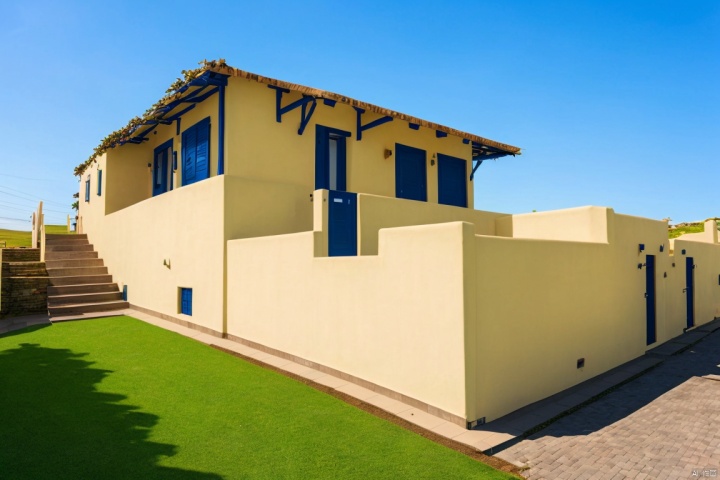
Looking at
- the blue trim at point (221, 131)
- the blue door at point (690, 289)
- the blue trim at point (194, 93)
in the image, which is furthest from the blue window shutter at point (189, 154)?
the blue door at point (690, 289)

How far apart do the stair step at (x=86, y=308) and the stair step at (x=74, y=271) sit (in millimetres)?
2422

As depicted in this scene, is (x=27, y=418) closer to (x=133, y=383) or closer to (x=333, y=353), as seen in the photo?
(x=133, y=383)

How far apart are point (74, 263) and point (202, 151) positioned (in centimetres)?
923

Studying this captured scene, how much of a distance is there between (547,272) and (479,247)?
6.30 ft

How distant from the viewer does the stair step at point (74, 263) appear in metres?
15.7

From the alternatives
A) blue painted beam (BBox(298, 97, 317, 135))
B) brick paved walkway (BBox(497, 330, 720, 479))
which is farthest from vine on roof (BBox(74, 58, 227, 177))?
brick paved walkway (BBox(497, 330, 720, 479))

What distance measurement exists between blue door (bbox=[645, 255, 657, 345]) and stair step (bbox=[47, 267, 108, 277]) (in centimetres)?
1898

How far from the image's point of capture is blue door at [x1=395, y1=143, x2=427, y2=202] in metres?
14.4

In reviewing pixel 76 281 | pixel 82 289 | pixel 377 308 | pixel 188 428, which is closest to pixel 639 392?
pixel 377 308

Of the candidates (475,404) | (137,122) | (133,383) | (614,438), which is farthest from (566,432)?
(137,122)

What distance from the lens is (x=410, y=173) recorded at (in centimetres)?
1477

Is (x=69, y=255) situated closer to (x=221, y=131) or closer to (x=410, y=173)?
(x=221, y=131)

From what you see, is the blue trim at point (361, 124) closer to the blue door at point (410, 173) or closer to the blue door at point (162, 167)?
the blue door at point (410, 173)

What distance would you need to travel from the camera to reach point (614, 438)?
5.37 metres
